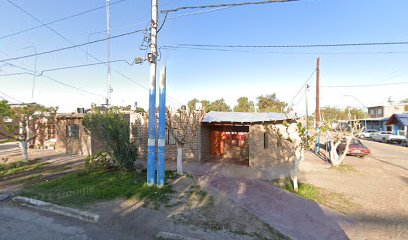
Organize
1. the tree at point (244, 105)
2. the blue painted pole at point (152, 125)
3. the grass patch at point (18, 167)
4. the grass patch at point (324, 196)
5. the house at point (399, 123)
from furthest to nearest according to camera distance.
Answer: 1. the tree at point (244, 105)
2. the house at point (399, 123)
3. the grass patch at point (18, 167)
4. the blue painted pole at point (152, 125)
5. the grass patch at point (324, 196)

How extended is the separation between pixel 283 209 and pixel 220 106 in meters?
41.8

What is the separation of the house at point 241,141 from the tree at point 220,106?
27.7 m

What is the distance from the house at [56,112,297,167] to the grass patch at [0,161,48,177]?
2.96 meters

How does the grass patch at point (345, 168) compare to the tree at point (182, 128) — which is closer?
the tree at point (182, 128)

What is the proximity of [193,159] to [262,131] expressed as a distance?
4.82 meters

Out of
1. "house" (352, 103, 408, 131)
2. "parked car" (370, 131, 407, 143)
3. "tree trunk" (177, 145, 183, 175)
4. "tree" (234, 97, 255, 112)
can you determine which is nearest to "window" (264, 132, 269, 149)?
"tree trunk" (177, 145, 183, 175)

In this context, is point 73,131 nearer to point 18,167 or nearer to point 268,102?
point 18,167

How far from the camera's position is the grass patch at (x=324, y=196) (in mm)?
7008

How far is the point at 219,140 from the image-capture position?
1644cm

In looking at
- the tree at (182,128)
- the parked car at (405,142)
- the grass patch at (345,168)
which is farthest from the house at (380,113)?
the tree at (182,128)

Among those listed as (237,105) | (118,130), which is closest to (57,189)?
(118,130)

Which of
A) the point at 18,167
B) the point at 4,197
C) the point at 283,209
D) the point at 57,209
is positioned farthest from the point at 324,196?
the point at 18,167

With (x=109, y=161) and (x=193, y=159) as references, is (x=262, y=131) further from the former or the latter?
(x=109, y=161)

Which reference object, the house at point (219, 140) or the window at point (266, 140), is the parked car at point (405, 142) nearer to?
the house at point (219, 140)
